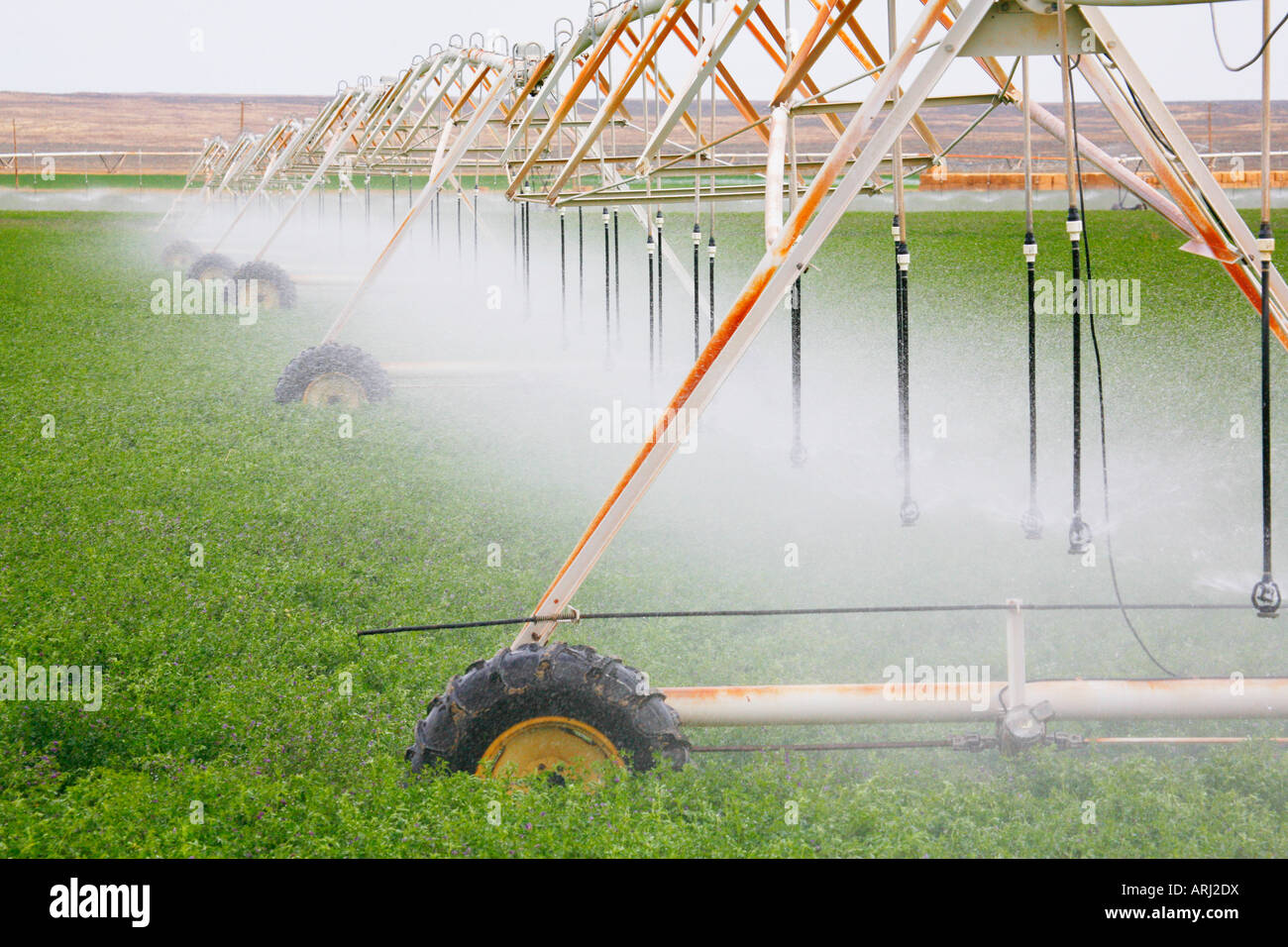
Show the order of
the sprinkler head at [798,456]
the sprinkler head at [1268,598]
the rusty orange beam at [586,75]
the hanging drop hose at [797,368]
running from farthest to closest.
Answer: the rusty orange beam at [586,75] < the sprinkler head at [798,456] < the hanging drop hose at [797,368] < the sprinkler head at [1268,598]

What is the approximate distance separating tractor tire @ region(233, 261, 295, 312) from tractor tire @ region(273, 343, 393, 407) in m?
7.83

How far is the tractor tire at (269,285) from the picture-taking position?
63.4 ft

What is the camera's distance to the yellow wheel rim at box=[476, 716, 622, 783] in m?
4.38

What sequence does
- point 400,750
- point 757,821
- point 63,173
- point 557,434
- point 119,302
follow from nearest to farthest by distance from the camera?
point 757,821 → point 400,750 → point 557,434 → point 119,302 → point 63,173

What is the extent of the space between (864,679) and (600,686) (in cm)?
173

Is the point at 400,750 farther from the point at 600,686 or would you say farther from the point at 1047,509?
the point at 1047,509

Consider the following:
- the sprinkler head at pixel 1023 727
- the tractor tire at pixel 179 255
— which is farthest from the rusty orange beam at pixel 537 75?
the tractor tire at pixel 179 255

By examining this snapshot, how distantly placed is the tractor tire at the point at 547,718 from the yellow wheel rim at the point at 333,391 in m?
7.85

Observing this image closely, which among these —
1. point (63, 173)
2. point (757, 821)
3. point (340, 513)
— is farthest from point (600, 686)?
point (63, 173)

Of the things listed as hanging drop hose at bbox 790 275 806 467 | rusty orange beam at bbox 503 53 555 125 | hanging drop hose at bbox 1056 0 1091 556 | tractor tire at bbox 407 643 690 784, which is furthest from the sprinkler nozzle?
rusty orange beam at bbox 503 53 555 125

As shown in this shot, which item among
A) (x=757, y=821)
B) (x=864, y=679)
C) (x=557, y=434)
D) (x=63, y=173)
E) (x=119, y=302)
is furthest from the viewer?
(x=63, y=173)

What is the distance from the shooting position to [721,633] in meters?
6.28

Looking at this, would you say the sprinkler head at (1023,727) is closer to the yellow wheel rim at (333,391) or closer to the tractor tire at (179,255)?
the yellow wheel rim at (333,391)
